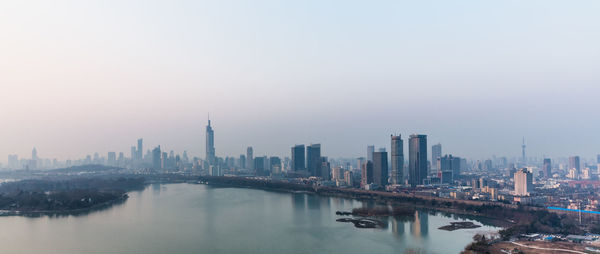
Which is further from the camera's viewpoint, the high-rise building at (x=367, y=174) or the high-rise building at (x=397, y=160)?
the high-rise building at (x=397, y=160)

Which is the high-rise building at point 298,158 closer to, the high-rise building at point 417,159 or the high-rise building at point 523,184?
the high-rise building at point 417,159

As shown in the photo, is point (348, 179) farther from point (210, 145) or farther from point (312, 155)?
point (210, 145)

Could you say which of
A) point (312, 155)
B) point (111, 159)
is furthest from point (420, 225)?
point (111, 159)

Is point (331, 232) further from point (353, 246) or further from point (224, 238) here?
point (224, 238)

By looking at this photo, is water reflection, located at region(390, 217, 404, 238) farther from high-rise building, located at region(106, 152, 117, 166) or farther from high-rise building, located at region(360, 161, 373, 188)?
high-rise building, located at region(106, 152, 117, 166)

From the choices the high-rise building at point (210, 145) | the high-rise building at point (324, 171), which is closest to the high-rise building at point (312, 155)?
the high-rise building at point (324, 171)

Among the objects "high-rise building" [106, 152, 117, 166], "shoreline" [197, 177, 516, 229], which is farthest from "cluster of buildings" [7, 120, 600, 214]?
"high-rise building" [106, 152, 117, 166]

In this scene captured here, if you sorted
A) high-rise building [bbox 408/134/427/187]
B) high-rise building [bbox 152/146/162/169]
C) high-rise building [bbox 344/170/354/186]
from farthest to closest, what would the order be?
1. high-rise building [bbox 152/146/162/169]
2. high-rise building [bbox 408/134/427/187]
3. high-rise building [bbox 344/170/354/186]
